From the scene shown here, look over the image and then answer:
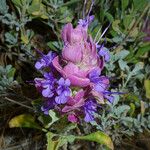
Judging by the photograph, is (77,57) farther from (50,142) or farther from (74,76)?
(50,142)

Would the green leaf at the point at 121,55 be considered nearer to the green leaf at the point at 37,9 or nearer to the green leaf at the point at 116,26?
the green leaf at the point at 116,26

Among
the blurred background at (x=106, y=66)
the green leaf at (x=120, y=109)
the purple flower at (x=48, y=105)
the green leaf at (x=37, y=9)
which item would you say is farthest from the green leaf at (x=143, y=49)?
the purple flower at (x=48, y=105)

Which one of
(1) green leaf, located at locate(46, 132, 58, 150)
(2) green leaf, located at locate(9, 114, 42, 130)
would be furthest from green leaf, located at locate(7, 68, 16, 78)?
(1) green leaf, located at locate(46, 132, 58, 150)

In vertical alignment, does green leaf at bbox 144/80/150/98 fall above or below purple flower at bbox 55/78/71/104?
below

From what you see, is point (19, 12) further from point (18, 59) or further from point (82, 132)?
point (82, 132)

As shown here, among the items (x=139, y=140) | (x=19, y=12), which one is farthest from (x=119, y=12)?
(x=139, y=140)

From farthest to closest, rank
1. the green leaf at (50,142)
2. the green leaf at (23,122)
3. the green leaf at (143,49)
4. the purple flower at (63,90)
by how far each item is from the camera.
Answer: the green leaf at (143,49) → the green leaf at (23,122) → the green leaf at (50,142) → the purple flower at (63,90)

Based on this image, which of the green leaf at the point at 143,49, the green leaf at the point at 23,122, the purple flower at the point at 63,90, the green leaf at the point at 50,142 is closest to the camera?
the purple flower at the point at 63,90

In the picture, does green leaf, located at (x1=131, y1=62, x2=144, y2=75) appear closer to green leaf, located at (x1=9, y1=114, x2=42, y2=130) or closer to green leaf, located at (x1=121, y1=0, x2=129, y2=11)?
green leaf, located at (x1=121, y1=0, x2=129, y2=11)
